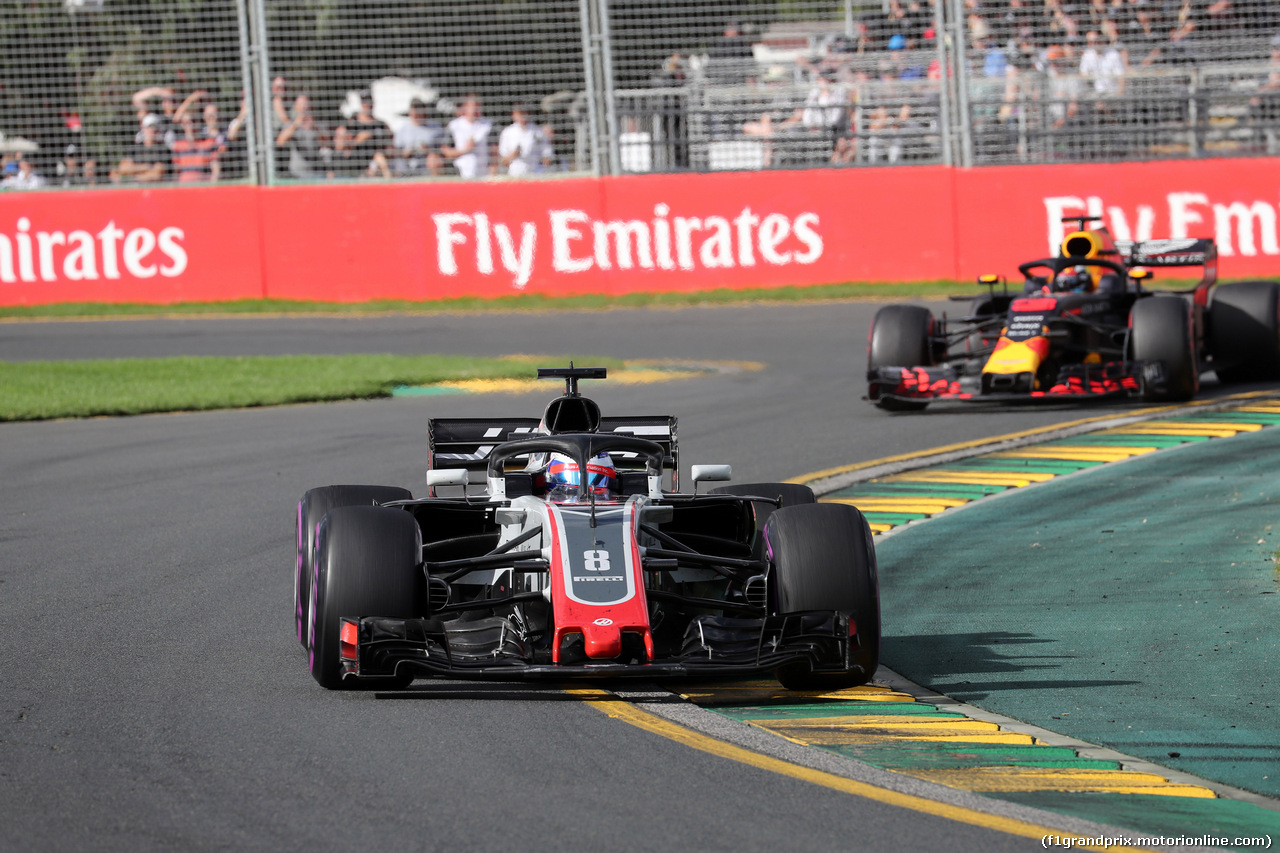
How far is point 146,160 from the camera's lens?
69.9 ft

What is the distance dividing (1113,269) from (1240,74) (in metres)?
7.85

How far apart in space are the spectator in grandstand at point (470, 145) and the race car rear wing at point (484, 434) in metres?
14.0

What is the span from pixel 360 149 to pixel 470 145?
136 centimetres

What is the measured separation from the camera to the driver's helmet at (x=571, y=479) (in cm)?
689

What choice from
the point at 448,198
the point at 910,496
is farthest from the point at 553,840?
the point at 448,198

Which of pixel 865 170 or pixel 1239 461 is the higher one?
pixel 865 170

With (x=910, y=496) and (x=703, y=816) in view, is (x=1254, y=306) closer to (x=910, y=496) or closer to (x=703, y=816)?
(x=910, y=496)

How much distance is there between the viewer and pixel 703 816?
4555 mm

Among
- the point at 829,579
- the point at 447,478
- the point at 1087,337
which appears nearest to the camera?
the point at 829,579

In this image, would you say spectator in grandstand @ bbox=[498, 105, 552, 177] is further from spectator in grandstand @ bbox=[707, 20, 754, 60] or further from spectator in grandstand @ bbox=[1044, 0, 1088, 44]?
spectator in grandstand @ bbox=[1044, 0, 1088, 44]

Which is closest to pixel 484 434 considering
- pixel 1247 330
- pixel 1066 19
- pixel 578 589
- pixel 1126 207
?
pixel 578 589

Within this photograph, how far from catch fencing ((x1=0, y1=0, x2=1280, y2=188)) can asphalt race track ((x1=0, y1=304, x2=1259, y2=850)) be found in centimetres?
811

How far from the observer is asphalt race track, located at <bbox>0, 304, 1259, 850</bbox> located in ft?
14.7

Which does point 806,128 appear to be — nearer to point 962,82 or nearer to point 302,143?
point 962,82
